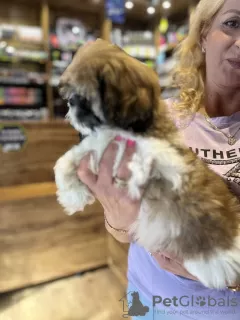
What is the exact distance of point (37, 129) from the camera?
2668 millimetres

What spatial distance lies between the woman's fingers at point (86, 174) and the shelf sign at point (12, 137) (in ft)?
5.96

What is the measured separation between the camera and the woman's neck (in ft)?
3.79

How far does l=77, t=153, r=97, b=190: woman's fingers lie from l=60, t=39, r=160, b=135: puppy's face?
14cm

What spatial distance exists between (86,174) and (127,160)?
0.44 feet

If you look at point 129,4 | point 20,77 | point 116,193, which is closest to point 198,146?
point 116,193

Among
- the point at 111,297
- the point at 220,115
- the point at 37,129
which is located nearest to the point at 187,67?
the point at 220,115

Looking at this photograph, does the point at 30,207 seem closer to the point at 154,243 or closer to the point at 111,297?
the point at 111,297

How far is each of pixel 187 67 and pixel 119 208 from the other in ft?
2.38

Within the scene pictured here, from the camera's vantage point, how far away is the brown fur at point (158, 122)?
27.5 inches

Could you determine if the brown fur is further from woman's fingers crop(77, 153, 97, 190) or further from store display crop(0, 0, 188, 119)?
store display crop(0, 0, 188, 119)

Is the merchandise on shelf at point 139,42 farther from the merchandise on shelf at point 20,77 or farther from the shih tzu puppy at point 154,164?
the shih tzu puppy at point 154,164

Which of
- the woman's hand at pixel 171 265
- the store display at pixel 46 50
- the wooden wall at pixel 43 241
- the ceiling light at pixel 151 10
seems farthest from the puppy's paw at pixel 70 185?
the ceiling light at pixel 151 10

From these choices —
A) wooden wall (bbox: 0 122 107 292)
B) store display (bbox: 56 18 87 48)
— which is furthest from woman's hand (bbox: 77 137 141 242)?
store display (bbox: 56 18 87 48)

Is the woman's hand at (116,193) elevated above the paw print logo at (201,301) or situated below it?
above
